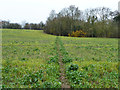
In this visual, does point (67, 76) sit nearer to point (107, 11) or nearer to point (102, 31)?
point (102, 31)

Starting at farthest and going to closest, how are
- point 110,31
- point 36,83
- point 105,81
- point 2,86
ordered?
point 110,31, point 105,81, point 36,83, point 2,86

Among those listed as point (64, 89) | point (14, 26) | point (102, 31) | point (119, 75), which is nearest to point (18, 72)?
point (64, 89)

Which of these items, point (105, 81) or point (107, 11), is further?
point (107, 11)

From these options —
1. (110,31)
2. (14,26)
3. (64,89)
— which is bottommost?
(64,89)

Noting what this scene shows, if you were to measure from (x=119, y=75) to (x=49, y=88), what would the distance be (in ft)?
12.6

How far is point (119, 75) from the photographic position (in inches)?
260

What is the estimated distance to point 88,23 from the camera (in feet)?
183

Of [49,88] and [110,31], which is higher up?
[110,31]

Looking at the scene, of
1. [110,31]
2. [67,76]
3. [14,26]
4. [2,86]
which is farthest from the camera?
[14,26]

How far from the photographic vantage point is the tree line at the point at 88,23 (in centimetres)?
5116

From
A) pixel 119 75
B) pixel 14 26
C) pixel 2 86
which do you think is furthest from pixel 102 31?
pixel 14 26

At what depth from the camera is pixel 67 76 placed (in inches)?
252

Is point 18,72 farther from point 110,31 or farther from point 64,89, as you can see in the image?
point 110,31

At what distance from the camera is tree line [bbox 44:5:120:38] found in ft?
168
